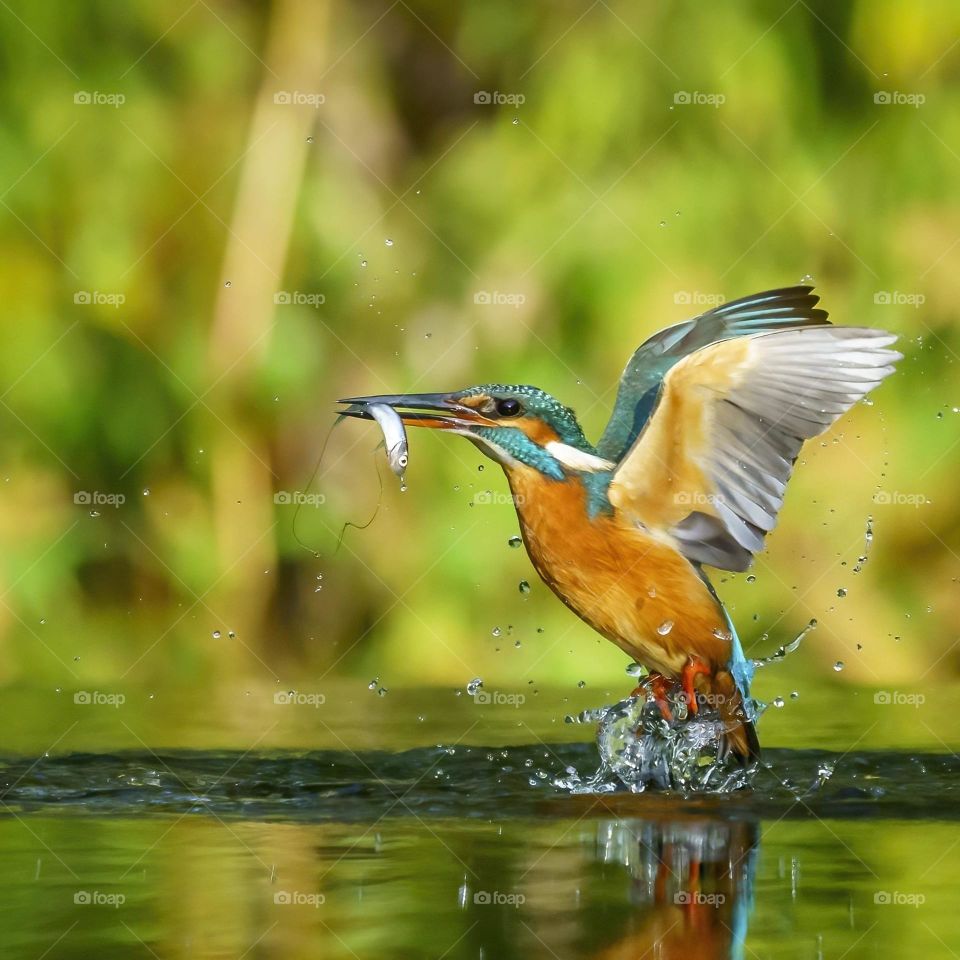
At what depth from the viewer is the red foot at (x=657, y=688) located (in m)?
4.83

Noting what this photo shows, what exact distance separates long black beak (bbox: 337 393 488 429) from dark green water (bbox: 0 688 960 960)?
2.73 ft

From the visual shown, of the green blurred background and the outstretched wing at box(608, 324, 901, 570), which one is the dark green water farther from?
the green blurred background

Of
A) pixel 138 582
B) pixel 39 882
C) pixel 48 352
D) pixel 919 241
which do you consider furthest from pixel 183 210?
pixel 39 882

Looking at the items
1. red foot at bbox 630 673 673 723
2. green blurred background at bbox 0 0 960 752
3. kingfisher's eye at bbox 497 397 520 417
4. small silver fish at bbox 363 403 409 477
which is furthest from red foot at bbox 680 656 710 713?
green blurred background at bbox 0 0 960 752

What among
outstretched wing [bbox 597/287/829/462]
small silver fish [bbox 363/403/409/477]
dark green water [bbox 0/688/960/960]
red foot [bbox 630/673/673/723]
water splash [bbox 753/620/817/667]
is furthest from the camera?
water splash [bbox 753/620/817/667]

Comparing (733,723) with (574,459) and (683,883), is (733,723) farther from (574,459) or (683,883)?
(683,883)

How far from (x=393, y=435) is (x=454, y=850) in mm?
1239

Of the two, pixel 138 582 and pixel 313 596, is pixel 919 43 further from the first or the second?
pixel 138 582

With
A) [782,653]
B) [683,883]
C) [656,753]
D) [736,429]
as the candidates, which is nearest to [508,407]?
[736,429]

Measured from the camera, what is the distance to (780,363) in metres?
4.47

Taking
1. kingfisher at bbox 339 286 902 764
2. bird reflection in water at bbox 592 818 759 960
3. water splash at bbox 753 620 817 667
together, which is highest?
kingfisher at bbox 339 286 902 764

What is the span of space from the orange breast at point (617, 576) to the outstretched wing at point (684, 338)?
231 mm

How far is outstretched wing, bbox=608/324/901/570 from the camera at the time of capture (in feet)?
14.6

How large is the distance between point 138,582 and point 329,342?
49.8 inches
